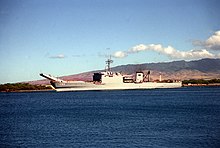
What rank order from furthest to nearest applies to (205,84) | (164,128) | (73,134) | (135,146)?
(205,84)
(164,128)
(73,134)
(135,146)

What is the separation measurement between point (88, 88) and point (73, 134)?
57.3 metres

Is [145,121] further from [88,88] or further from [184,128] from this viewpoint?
[88,88]

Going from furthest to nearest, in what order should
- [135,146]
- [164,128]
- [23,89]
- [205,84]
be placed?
[205,84] → [23,89] → [164,128] → [135,146]

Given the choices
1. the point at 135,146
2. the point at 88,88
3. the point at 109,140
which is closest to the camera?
the point at 135,146

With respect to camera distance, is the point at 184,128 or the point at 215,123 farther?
the point at 215,123

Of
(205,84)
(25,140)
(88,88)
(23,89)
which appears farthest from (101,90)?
(25,140)

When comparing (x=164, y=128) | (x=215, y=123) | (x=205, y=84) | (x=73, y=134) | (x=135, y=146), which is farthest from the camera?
(x=205, y=84)

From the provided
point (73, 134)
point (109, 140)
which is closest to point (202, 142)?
point (109, 140)

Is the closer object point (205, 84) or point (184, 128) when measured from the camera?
point (184, 128)

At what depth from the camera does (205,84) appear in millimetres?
121688

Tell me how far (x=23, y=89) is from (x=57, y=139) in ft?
246

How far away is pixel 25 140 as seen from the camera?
1755 centimetres

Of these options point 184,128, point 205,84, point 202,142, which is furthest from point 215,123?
point 205,84

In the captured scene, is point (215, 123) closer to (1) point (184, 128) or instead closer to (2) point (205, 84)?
(1) point (184, 128)
